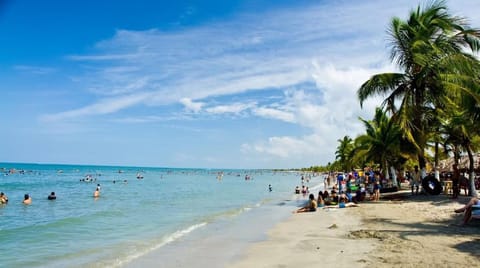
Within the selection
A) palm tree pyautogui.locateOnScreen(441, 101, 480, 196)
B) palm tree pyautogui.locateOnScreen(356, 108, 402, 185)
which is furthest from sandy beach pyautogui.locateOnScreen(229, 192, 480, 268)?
palm tree pyautogui.locateOnScreen(356, 108, 402, 185)

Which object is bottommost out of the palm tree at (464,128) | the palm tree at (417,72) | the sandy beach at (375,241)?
the sandy beach at (375,241)

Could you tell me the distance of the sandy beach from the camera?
24.0 feet

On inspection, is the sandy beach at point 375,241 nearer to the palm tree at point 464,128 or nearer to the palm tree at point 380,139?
the palm tree at point 464,128

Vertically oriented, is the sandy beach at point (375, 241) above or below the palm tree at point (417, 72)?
Result: below

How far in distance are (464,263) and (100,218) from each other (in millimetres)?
15053

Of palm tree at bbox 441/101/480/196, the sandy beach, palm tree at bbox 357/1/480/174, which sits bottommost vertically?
the sandy beach

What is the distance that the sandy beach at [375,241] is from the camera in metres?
7.30

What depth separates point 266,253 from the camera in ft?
29.5

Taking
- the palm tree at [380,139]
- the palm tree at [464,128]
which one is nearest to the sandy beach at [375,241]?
the palm tree at [464,128]

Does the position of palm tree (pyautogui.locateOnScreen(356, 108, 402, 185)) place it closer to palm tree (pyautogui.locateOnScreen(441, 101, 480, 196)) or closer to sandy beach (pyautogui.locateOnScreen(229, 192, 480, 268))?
palm tree (pyautogui.locateOnScreen(441, 101, 480, 196))

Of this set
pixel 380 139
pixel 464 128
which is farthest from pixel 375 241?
pixel 380 139

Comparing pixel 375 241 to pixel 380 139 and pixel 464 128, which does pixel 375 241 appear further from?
pixel 380 139

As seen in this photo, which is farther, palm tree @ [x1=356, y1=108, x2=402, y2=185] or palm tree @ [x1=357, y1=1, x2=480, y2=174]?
palm tree @ [x1=356, y1=108, x2=402, y2=185]

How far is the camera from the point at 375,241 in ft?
30.0
